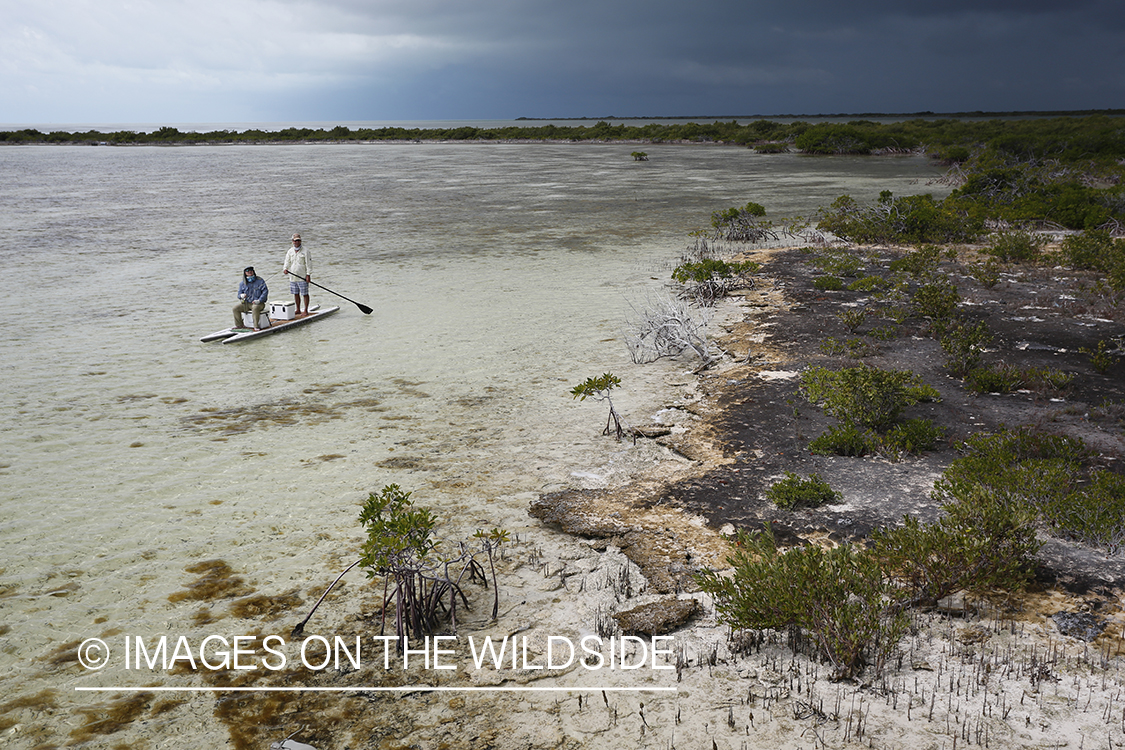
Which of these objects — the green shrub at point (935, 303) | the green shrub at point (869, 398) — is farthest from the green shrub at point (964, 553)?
the green shrub at point (935, 303)

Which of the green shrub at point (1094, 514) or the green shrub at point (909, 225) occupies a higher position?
the green shrub at point (909, 225)

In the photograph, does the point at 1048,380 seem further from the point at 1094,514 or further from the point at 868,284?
the point at 868,284

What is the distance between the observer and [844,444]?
7.52 meters

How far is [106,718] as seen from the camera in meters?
4.36

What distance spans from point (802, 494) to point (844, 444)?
55.9 inches

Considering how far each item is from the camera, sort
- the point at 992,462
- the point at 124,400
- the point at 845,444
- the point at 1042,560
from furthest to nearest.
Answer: the point at 124,400
the point at 845,444
the point at 992,462
the point at 1042,560

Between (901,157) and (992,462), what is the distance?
204ft

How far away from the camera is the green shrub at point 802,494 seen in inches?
254

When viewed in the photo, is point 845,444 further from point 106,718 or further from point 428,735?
point 106,718

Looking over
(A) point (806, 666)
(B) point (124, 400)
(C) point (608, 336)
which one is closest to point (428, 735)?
(A) point (806, 666)

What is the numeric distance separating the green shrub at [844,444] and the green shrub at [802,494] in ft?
3.39

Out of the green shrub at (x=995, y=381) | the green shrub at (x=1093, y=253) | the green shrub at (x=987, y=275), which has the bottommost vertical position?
the green shrub at (x=995, y=381)

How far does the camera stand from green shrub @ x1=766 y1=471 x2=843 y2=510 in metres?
6.45

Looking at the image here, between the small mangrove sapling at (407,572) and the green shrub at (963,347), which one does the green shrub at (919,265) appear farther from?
the small mangrove sapling at (407,572)
